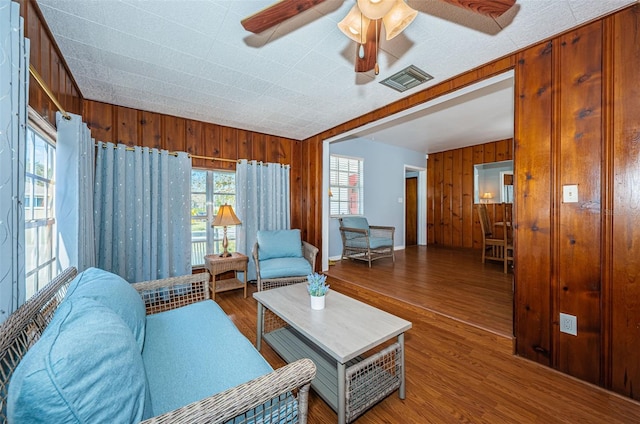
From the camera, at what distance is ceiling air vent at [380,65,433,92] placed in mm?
2176

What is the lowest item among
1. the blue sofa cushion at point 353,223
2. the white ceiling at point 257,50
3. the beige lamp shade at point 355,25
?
the blue sofa cushion at point 353,223

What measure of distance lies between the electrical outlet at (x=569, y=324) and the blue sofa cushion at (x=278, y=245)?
8.56 ft

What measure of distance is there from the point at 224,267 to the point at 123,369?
2.48 metres

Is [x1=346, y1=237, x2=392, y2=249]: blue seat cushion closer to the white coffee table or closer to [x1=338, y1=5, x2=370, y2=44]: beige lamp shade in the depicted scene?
the white coffee table

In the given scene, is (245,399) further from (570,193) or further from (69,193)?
(570,193)

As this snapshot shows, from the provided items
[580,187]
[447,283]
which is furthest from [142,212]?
[580,187]

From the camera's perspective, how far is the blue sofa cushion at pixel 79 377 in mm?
587

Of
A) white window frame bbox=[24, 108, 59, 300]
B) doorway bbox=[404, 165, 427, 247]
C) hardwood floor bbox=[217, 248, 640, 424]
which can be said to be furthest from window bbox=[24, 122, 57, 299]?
doorway bbox=[404, 165, 427, 247]

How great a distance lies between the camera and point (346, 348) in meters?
1.28

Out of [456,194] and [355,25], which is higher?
[355,25]

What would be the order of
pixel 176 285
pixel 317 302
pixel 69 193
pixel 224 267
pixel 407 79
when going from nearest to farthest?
1. pixel 317 302
2. pixel 69 193
3. pixel 176 285
4. pixel 407 79
5. pixel 224 267

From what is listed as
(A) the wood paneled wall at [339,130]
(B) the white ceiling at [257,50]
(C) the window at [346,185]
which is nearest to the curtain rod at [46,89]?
(B) the white ceiling at [257,50]

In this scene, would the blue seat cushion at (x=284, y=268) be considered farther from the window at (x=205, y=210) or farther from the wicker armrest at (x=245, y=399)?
the wicker armrest at (x=245, y=399)

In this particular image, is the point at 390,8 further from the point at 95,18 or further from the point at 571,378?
the point at 571,378
